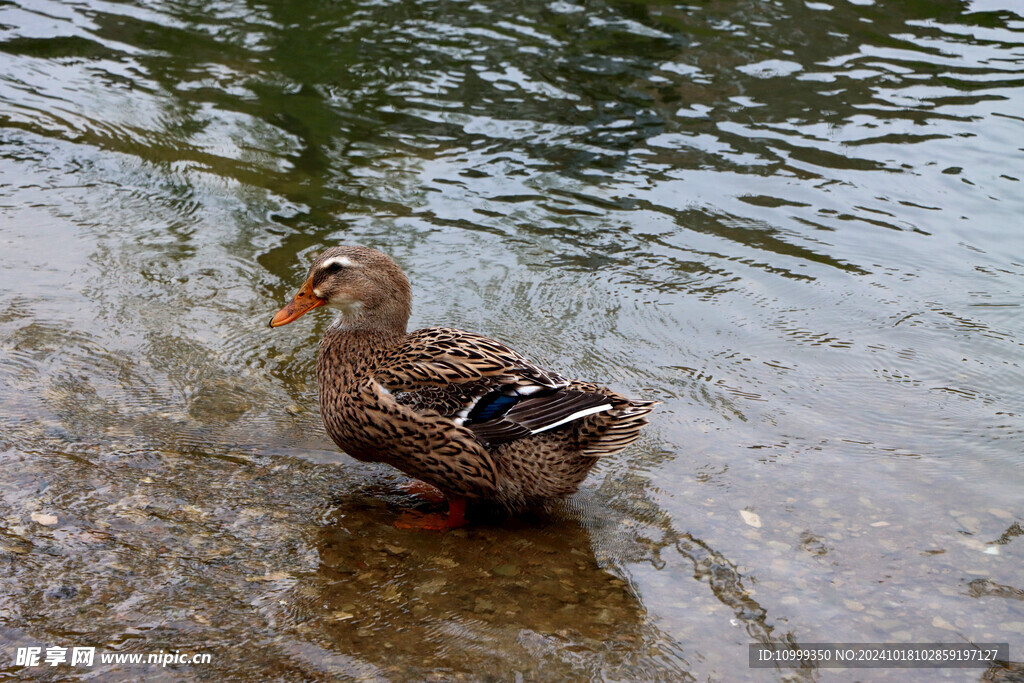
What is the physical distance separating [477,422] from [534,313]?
2.44m

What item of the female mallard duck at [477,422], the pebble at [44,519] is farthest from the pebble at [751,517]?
the pebble at [44,519]

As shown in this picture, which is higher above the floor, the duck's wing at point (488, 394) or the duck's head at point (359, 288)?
the duck's head at point (359, 288)

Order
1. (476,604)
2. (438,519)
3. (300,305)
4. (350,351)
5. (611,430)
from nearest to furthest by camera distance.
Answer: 1. (476,604)
2. (611,430)
3. (438,519)
4. (350,351)
5. (300,305)

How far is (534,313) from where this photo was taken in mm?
7293

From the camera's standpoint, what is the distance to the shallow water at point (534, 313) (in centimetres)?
429

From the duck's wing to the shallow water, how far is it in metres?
0.60

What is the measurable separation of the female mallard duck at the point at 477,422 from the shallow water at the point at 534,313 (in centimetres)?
30

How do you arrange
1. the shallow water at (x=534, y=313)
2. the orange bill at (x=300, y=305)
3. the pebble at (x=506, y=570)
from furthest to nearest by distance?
the orange bill at (x=300, y=305) → the pebble at (x=506, y=570) → the shallow water at (x=534, y=313)

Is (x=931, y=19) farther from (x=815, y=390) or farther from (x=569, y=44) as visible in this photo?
(x=815, y=390)

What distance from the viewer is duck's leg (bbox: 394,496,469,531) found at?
16.4ft

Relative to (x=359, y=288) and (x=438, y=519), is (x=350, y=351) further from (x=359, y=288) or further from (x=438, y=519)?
(x=438, y=519)

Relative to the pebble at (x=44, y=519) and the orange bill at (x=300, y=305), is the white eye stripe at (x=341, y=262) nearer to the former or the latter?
the orange bill at (x=300, y=305)

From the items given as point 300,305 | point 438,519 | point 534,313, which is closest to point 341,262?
point 300,305

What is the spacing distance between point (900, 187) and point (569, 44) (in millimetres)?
4772
